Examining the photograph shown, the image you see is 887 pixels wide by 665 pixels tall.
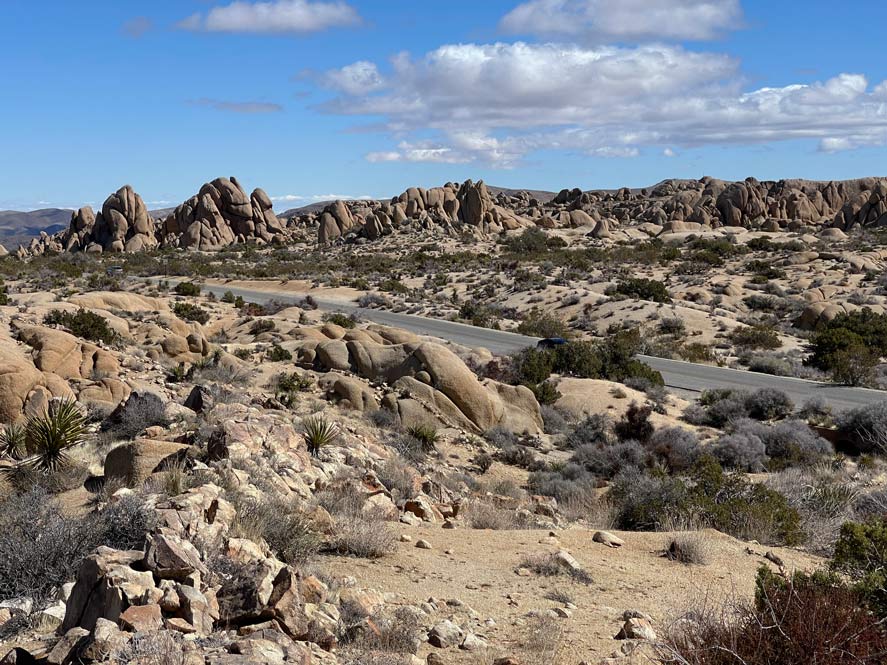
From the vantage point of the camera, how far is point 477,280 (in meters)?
56.8

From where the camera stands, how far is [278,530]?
286 inches

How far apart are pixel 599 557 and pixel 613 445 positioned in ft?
31.6

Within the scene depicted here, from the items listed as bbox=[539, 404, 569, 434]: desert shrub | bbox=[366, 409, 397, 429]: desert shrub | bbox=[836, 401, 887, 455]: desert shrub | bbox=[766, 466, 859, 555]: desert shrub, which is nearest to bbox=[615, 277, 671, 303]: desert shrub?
bbox=[539, 404, 569, 434]: desert shrub

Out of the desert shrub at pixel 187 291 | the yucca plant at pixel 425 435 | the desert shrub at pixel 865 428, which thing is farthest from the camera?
the desert shrub at pixel 187 291

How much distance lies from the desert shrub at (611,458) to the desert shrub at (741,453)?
1938 mm

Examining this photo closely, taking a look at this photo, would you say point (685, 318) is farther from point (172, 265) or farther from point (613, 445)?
point (172, 265)

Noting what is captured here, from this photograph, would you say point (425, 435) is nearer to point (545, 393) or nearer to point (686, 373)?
point (545, 393)

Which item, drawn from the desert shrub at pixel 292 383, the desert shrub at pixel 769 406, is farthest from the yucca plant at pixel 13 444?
the desert shrub at pixel 769 406

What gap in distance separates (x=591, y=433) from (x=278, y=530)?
44.7 ft

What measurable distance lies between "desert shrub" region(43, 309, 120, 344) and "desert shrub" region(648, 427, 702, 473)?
55.8 feet

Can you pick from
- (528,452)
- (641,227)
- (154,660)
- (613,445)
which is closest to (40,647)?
(154,660)

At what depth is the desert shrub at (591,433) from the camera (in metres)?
19.2

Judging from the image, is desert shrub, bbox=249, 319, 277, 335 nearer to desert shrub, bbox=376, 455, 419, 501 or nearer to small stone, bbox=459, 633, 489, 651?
desert shrub, bbox=376, 455, 419, 501

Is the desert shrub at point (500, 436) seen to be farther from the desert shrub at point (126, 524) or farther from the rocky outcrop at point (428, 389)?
the desert shrub at point (126, 524)
